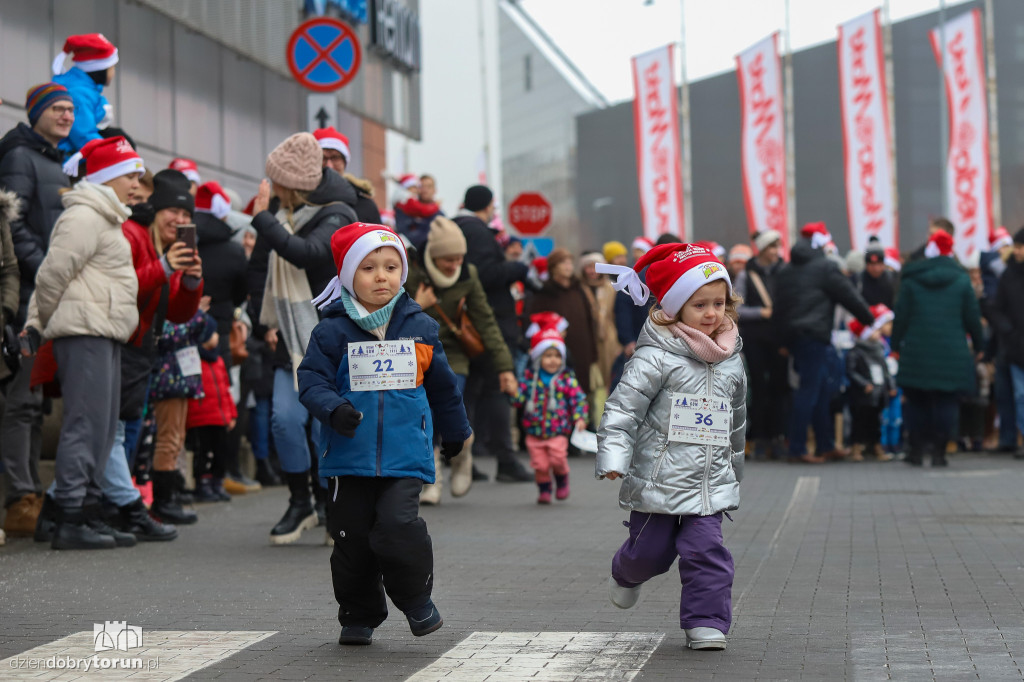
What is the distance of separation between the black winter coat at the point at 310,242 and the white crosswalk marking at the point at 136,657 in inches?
117

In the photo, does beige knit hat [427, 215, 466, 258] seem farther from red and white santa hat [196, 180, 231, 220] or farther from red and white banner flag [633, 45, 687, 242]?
red and white banner flag [633, 45, 687, 242]

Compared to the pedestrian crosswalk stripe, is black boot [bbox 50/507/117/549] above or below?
above

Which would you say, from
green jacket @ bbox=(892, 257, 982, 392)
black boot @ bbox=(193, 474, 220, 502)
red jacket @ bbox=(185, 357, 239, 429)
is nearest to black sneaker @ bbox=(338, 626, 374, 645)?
red jacket @ bbox=(185, 357, 239, 429)

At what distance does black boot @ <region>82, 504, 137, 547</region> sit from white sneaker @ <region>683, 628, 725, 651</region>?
425 cm

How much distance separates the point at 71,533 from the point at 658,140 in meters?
26.6

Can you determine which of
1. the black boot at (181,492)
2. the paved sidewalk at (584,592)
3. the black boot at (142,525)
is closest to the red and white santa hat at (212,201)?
the black boot at (181,492)

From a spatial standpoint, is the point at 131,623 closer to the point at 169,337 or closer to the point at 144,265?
the point at 144,265

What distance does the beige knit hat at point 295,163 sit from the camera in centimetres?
874

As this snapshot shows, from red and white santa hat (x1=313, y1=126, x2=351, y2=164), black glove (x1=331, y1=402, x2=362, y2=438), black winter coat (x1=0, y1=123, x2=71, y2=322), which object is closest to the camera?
black glove (x1=331, y1=402, x2=362, y2=438)

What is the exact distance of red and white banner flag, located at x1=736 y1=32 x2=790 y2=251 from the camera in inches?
1251

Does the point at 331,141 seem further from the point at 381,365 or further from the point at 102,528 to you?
the point at 381,365

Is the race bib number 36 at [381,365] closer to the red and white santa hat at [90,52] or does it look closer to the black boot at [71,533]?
the black boot at [71,533]

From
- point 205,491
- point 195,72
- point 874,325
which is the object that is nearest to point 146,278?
point 205,491

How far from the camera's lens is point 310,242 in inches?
339
